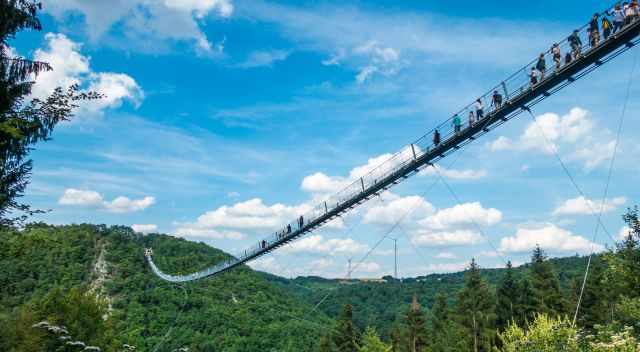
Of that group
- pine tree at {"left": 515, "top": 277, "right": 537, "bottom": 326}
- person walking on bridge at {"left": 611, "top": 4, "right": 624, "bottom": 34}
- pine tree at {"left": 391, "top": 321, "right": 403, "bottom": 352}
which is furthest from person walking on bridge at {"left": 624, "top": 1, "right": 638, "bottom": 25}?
pine tree at {"left": 391, "top": 321, "right": 403, "bottom": 352}

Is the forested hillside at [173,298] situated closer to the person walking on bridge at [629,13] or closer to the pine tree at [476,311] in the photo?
the pine tree at [476,311]

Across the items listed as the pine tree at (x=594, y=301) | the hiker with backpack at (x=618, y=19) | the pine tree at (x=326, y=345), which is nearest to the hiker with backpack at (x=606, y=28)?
the hiker with backpack at (x=618, y=19)

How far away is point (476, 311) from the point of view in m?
46.6

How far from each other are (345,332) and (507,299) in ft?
58.8

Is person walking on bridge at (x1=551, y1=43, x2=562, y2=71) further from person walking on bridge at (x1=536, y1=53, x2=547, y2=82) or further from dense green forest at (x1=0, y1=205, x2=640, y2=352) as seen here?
dense green forest at (x1=0, y1=205, x2=640, y2=352)

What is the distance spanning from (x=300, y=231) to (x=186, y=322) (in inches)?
4386

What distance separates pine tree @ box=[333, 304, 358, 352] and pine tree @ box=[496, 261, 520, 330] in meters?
15.8

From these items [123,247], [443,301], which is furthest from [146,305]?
[443,301]

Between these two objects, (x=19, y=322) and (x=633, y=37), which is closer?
(x=633, y=37)

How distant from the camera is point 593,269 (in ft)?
177

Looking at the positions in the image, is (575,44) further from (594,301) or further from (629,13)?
(594,301)

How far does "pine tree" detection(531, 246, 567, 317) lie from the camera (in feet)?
154

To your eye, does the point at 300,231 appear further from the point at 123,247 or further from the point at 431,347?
the point at 123,247

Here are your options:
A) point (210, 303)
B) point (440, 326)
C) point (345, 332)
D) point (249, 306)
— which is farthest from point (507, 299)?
point (210, 303)
